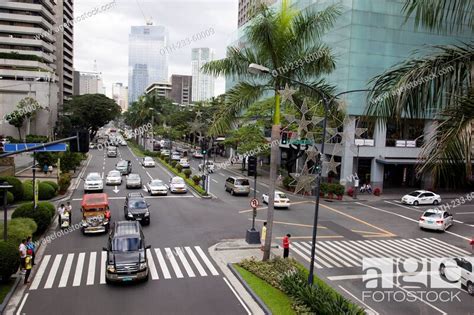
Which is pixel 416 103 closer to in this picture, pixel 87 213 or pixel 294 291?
pixel 294 291

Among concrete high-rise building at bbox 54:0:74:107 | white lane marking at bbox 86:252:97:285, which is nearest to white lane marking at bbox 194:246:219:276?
white lane marking at bbox 86:252:97:285

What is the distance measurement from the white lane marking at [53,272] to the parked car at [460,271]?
670 inches

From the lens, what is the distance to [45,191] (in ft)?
112

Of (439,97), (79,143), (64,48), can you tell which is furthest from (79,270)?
(64,48)

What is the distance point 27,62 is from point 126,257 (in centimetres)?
8449

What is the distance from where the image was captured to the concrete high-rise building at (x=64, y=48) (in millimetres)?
117312

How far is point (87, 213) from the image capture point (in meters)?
25.0

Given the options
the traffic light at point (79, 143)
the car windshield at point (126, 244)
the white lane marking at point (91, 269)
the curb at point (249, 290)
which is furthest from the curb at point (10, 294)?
the curb at point (249, 290)

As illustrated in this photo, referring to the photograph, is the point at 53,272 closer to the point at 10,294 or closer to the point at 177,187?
the point at 10,294

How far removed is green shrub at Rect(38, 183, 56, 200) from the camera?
3403 cm

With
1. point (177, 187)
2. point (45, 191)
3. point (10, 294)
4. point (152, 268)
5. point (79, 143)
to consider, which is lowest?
point (152, 268)

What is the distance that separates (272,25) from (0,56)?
8871cm

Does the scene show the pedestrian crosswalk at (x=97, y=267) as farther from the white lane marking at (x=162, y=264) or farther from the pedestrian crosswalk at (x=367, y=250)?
the pedestrian crosswalk at (x=367, y=250)

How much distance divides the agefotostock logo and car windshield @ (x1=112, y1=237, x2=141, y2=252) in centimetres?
974
